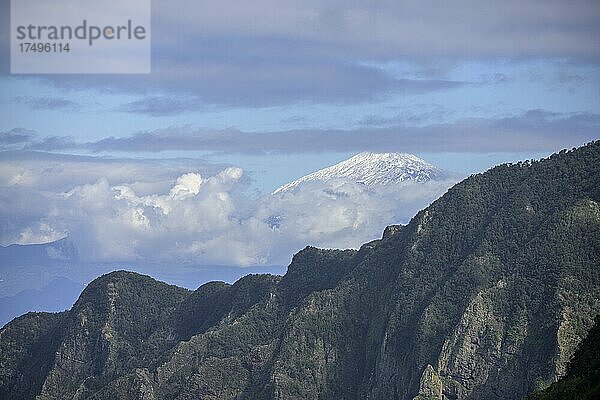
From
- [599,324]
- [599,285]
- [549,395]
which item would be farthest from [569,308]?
[549,395]

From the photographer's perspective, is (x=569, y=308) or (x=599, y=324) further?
(x=569, y=308)

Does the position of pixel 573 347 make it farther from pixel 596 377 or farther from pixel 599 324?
pixel 596 377

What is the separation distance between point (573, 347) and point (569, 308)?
974 cm

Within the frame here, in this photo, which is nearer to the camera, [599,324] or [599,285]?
[599,324]

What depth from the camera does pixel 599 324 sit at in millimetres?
142375

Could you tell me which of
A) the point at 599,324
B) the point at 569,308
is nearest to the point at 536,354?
the point at 569,308

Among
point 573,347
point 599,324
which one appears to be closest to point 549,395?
point 599,324

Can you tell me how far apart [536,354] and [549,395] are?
258 ft

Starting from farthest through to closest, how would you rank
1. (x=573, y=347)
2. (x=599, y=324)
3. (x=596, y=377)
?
(x=573, y=347) → (x=599, y=324) → (x=596, y=377)

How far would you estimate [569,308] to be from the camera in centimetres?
19600

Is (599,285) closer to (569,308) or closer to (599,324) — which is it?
(569,308)

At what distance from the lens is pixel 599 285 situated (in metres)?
199

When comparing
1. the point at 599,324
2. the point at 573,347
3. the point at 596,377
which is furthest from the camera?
the point at 573,347

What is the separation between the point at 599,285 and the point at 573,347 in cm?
1528
